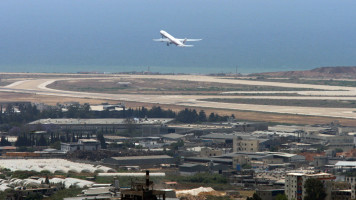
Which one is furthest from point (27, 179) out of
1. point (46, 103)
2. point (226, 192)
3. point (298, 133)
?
point (46, 103)

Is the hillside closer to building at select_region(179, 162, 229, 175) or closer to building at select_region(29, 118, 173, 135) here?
building at select_region(29, 118, 173, 135)

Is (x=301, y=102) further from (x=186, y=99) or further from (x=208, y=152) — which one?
(x=208, y=152)

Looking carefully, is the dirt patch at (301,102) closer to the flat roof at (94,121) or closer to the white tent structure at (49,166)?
the flat roof at (94,121)

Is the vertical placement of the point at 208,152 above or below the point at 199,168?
above

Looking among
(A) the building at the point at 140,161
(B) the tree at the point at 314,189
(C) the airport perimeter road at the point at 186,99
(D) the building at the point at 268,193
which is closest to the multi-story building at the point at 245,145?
(A) the building at the point at 140,161

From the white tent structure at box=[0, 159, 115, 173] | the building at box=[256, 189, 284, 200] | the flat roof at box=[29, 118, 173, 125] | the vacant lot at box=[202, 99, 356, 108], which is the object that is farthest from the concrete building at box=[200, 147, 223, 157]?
the vacant lot at box=[202, 99, 356, 108]

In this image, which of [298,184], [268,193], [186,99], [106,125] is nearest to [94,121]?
[106,125]
